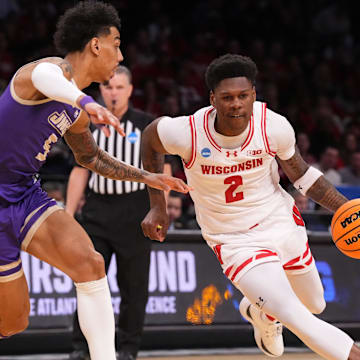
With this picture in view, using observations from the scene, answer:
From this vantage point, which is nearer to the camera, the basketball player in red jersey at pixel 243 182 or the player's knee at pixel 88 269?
the player's knee at pixel 88 269

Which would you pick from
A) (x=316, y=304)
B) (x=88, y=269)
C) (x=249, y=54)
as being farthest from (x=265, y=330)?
(x=249, y=54)

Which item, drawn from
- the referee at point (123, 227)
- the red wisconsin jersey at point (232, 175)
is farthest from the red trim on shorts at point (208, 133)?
the referee at point (123, 227)

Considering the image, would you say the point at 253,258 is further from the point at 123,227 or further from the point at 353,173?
the point at 353,173

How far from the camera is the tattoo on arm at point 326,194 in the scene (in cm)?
519

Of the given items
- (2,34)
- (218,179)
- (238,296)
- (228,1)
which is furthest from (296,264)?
(228,1)

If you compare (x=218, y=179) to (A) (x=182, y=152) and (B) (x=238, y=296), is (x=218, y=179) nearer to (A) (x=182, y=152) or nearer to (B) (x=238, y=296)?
(A) (x=182, y=152)

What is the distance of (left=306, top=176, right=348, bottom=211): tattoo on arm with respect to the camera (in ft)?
17.0

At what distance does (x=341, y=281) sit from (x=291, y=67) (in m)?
6.90

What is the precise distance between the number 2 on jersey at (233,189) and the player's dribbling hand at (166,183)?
45 centimetres

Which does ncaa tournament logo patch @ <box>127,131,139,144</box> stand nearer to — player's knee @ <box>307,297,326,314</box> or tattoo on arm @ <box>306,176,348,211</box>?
tattoo on arm @ <box>306,176,348,211</box>

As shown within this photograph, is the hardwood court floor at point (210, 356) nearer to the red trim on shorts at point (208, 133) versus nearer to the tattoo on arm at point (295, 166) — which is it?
the tattoo on arm at point (295, 166)

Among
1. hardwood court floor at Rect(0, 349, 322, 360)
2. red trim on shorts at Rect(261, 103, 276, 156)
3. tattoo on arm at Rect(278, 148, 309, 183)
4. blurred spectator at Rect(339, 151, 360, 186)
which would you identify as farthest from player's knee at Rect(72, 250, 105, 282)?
blurred spectator at Rect(339, 151, 360, 186)

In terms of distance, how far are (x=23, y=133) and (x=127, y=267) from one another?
2281 mm

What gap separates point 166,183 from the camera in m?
4.70
